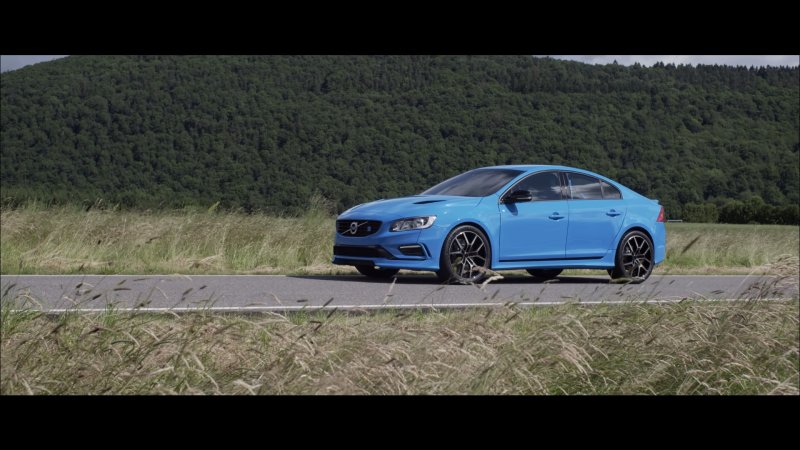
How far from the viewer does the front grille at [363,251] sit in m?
12.2

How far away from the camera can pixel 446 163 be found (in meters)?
70.1

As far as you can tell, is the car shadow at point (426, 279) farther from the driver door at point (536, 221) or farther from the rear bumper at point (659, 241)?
the rear bumper at point (659, 241)

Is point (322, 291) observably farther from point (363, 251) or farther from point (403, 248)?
point (403, 248)

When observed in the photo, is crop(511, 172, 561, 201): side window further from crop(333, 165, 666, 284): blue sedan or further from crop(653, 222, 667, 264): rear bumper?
crop(653, 222, 667, 264): rear bumper

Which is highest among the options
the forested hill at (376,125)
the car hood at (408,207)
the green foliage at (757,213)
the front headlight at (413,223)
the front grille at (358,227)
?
the car hood at (408,207)

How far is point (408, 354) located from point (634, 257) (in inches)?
329

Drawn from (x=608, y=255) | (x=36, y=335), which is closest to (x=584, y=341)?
(x=36, y=335)

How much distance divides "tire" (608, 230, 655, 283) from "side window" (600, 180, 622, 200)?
0.56 meters

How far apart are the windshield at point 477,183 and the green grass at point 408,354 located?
537cm

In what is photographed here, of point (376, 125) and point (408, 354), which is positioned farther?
point (376, 125)

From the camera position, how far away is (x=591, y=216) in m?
13.2

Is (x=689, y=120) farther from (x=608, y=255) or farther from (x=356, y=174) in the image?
(x=608, y=255)

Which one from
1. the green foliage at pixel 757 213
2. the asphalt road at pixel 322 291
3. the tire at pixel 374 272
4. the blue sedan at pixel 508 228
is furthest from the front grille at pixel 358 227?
the green foliage at pixel 757 213

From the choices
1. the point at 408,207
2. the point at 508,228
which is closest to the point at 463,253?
the point at 508,228
